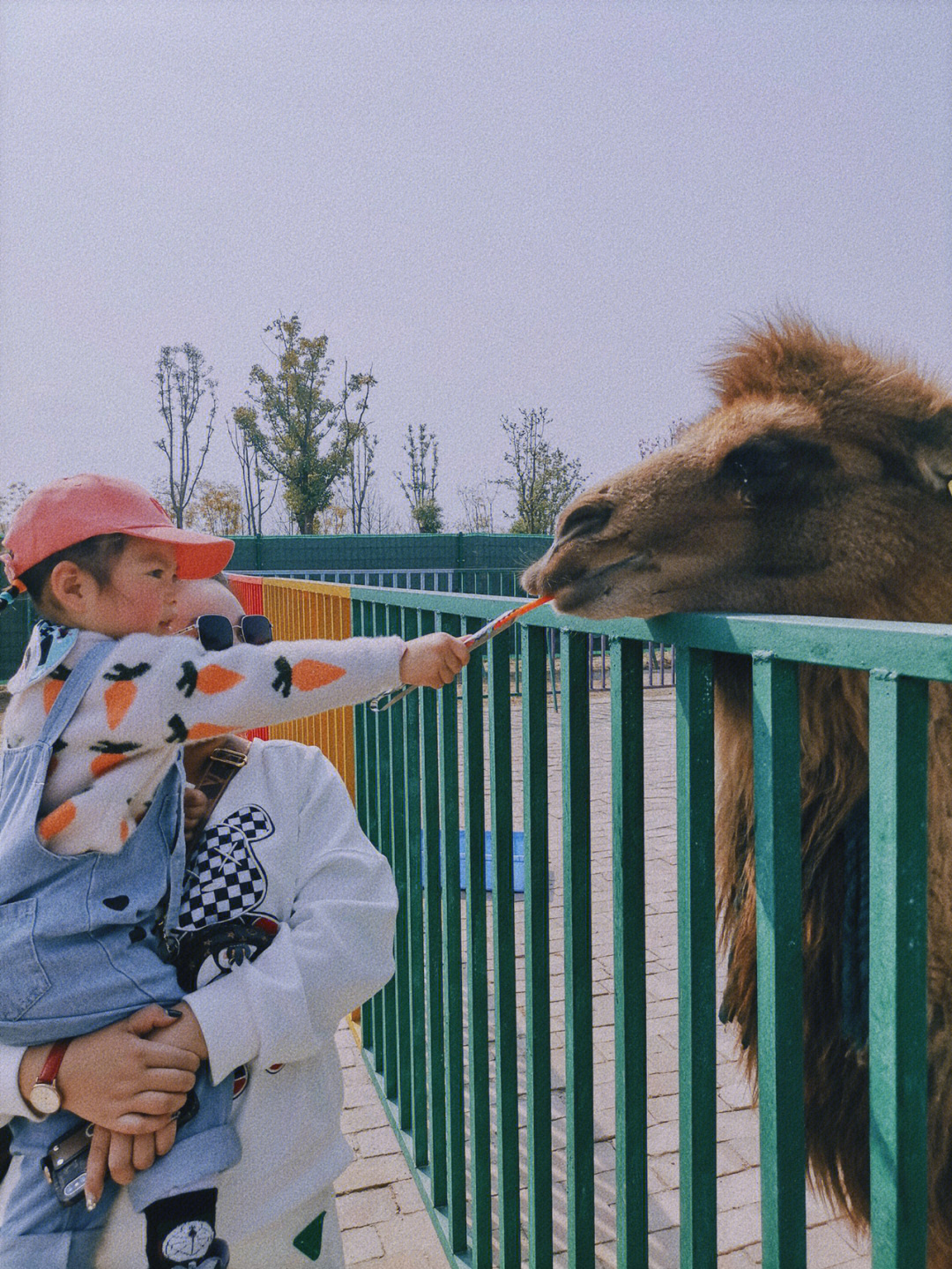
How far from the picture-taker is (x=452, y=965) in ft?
9.23

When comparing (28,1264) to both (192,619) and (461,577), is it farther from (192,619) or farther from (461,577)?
(461,577)

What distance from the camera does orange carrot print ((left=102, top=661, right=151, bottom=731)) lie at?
67.6 inches

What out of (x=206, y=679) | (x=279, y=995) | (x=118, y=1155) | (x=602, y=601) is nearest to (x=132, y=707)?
(x=206, y=679)

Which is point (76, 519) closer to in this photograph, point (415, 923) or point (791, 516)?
point (791, 516)

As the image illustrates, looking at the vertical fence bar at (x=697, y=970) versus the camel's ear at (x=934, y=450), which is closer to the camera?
the vertical fence bar at (x=697, y=970)

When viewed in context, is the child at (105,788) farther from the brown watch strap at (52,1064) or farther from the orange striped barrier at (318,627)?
the orange striped barrier at (318,627)

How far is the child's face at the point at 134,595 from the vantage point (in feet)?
6.04

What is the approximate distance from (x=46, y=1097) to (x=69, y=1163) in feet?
0.42

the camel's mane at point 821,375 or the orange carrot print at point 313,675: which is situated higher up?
the camel's mane at point 821,375

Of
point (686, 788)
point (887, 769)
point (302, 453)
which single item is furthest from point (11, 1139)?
point (302, 453)

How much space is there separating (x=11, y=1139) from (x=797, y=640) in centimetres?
154

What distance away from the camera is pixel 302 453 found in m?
30.4

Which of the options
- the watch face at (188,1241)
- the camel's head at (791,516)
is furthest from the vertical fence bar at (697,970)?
the watch face at (188,1241)

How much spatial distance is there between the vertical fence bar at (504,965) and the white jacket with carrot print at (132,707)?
0.61 meters
